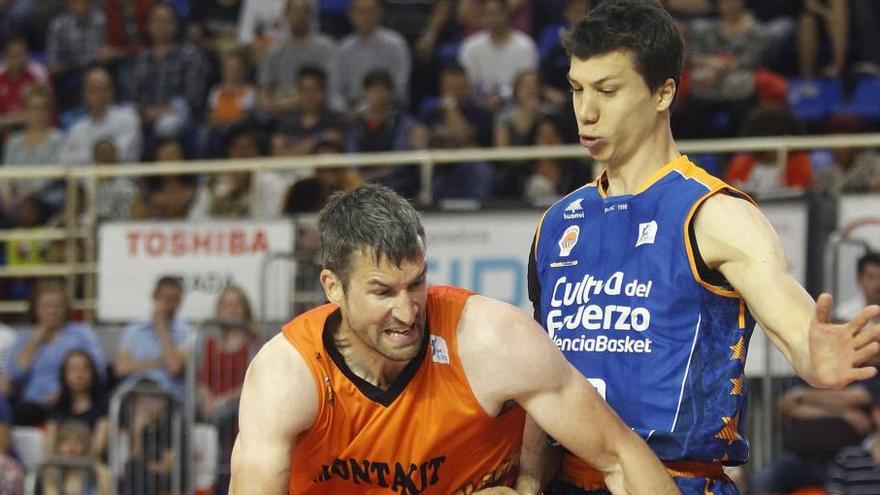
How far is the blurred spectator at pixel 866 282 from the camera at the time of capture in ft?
30.6

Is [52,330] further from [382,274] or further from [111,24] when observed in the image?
[382,274]

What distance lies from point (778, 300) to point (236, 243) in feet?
25.3

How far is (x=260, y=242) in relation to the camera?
11.7m

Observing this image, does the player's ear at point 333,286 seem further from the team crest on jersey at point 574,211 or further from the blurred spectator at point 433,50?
the blurred spectator at point 433,50

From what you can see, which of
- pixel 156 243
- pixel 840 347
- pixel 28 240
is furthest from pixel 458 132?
pixel 840 347

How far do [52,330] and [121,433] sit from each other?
1739mm

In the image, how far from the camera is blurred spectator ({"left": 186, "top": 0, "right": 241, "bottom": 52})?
16500 mm

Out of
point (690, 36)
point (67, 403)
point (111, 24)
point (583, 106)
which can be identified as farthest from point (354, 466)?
point (111, 24)

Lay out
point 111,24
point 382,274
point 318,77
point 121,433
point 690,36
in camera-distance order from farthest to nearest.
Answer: point 111,24
point 318,77
point 690,36
point 121,433
point 382,274

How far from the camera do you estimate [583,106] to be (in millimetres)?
4906

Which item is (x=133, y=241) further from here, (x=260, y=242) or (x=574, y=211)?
(x=574, y=211)

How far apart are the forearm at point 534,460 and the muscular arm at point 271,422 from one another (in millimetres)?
721

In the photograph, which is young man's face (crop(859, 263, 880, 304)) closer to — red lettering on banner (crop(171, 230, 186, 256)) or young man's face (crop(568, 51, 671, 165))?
young man's face (crop(568, 51, 671, 165))

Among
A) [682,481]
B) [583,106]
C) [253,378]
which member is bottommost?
[682,481]
